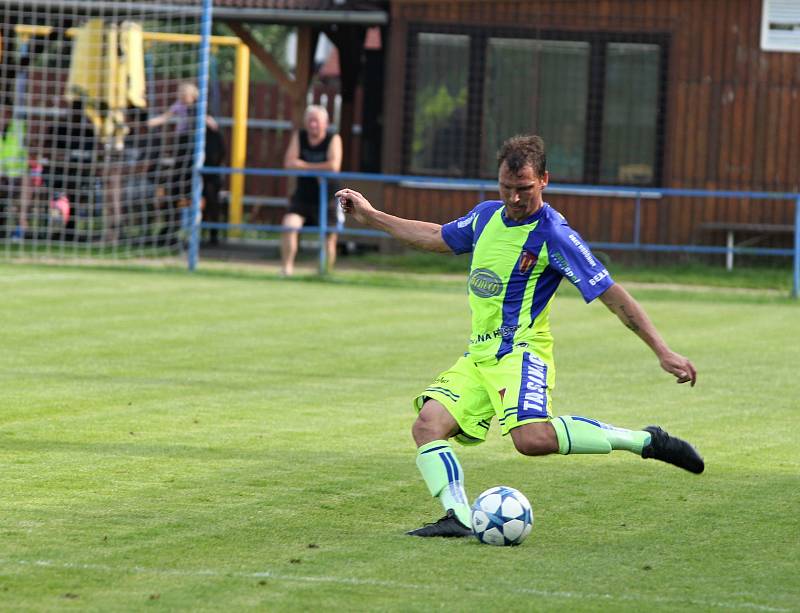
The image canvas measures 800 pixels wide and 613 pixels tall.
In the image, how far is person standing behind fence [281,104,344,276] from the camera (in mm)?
19984

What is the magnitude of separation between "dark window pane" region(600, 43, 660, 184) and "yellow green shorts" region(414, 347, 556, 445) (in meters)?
16.5

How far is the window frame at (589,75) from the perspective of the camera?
74.5 ft

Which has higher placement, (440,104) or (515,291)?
(440,104)

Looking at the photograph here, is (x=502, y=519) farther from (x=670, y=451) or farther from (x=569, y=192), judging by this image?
(x=569, y=192)

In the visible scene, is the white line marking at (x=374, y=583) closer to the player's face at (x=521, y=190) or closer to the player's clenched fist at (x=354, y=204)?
the player's face at (x=521, y=190)

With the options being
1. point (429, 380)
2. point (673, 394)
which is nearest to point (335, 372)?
point (429, 380)

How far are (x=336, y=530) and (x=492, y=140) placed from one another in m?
17.2

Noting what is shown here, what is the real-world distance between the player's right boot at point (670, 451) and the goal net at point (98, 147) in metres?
15.0

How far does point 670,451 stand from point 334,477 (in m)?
1.68

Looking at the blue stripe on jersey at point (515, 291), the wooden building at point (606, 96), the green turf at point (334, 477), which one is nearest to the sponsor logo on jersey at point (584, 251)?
the blue stripe on jersey at point (515, 291)

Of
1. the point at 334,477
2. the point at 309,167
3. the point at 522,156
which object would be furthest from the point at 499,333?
the point at 309,167

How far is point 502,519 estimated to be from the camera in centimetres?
627

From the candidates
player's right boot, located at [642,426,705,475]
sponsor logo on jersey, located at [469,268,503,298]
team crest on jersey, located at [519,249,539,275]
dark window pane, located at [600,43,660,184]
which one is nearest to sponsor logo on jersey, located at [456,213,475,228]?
sponsor logo on jersey, located at [469,268,503,298]

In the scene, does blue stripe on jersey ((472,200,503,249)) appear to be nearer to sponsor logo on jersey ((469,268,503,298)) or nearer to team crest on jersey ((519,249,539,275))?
sponsor logo on jersey ((469,268,503,298))
